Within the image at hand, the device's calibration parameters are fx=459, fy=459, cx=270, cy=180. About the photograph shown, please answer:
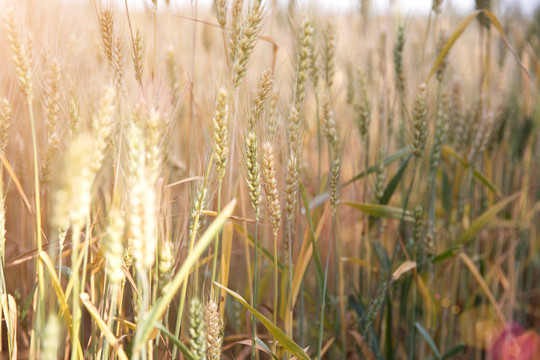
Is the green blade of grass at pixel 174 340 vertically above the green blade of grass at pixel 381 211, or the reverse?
the green blade of grass at pixel 381 211

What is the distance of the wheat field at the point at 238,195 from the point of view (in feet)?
2.75

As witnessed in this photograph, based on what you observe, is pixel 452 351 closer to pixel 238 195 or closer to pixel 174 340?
pixel 238 195

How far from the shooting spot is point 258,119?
41.2 inches

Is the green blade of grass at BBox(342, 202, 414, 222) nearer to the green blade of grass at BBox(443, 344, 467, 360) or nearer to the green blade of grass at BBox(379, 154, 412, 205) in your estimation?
the green blade of grass at BBox(379, 154, 412, 205)

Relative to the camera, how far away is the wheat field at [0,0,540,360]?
0.84 metres

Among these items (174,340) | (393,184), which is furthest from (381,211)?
(174,340)

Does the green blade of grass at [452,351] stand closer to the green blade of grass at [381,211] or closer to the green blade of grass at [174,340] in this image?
the green blade of grass at [381,211]

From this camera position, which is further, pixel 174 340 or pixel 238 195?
pixel 238 195

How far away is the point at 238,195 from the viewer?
154 centimetres

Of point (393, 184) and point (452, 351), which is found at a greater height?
point (393, 184)

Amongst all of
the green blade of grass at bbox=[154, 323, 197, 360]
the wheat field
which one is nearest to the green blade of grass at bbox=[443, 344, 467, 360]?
the wheat field

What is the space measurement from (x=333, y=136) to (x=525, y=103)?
1702mm

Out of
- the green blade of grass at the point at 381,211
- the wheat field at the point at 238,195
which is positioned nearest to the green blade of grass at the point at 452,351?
the wheat field at the point at 238,195

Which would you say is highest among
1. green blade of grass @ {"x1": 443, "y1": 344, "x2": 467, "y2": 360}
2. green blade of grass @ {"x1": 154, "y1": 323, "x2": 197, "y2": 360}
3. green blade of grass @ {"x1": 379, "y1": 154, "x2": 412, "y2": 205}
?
green blade of grass @ {"x1": 379, "y1": 154, "x2": 412, "y2": 205}
